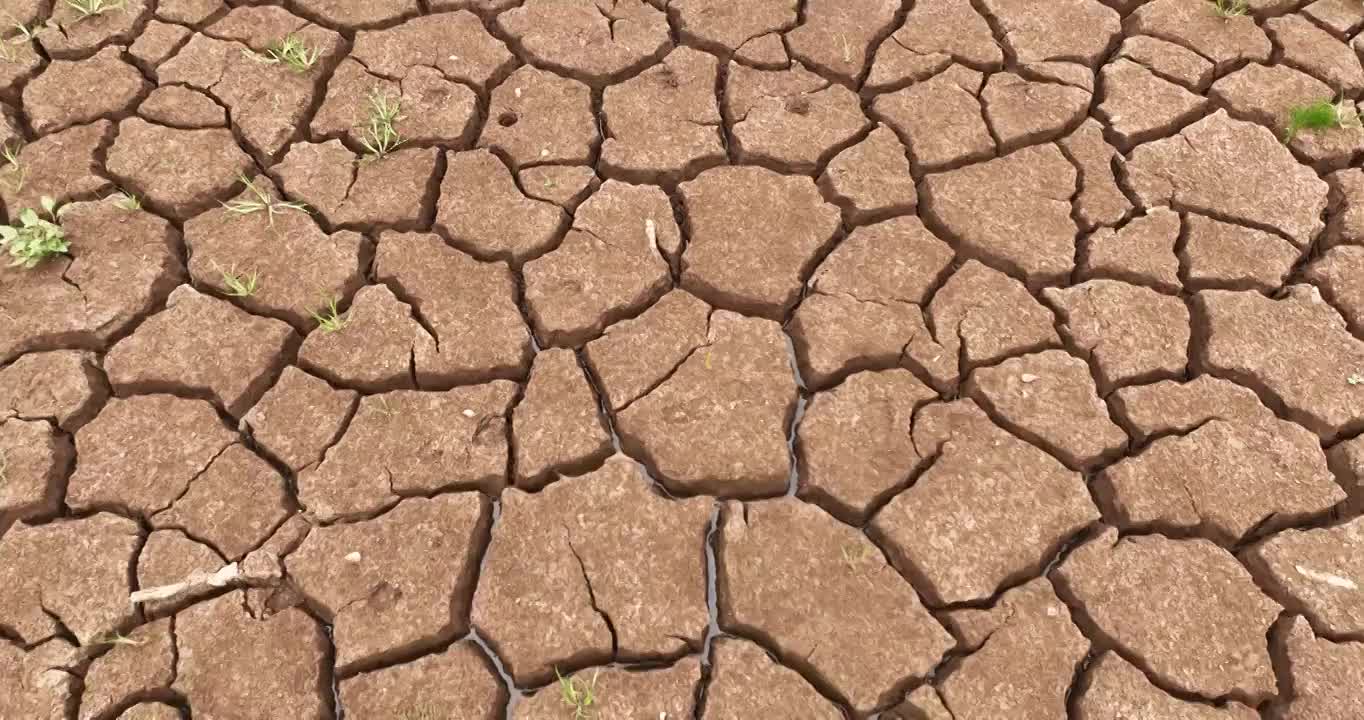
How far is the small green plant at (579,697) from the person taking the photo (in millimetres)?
1830

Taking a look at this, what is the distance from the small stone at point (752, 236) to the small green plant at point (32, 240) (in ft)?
5.62

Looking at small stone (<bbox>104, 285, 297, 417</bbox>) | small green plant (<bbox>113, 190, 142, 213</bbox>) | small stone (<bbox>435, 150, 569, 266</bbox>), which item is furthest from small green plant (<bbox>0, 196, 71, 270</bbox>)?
small stone (<bbox>435, 150, 569, 266</bbox>)

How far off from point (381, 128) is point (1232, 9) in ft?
9.54

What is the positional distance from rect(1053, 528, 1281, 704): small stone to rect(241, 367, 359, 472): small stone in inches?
68.8

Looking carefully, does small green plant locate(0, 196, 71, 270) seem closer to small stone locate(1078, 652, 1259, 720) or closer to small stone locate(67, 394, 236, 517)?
small stone locate(67, 394, 236, 517)

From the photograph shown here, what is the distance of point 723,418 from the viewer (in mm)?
2229

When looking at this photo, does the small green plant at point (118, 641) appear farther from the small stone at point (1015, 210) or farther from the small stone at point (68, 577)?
the small stone at point (1015, 210)

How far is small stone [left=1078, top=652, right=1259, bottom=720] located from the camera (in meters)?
1.84

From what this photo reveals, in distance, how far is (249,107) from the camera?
2809 mm

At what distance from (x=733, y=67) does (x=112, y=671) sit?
2376 mm

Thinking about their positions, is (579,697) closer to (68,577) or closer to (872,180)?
(68,577)

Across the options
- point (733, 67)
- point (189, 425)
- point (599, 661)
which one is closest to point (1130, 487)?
point (599, 661)

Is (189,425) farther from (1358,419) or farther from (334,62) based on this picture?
(1358,419)

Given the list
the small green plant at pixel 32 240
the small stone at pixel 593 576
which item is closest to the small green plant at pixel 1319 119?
the small stone at pixel 593 576
